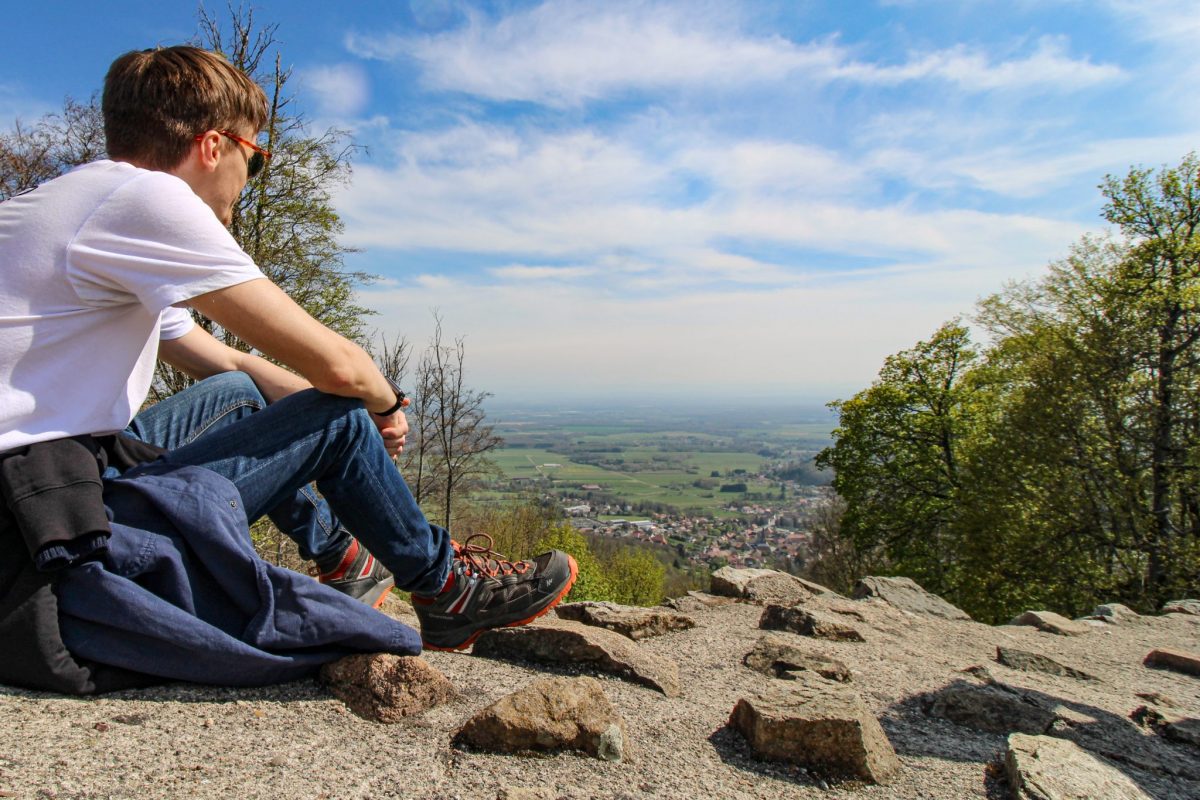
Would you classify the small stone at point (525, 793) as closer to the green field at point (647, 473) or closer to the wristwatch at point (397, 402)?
the wristwatch at point (397, 402)

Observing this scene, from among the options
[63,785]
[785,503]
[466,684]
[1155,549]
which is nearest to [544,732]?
[466,684]

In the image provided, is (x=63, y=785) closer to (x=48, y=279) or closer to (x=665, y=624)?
(x=48, y=279)

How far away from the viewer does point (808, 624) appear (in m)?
3.89

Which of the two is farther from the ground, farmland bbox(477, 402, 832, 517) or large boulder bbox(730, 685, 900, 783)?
large boulder bbox(730, 685, 900, 783)

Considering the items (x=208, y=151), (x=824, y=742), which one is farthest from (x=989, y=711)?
(x=208, y=151)

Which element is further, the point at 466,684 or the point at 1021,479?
the point at 1021,479

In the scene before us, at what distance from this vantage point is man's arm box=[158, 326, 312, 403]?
97.4 inches

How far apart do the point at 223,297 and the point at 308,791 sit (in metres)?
1.07

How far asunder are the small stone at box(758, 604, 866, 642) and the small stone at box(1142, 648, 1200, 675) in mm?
2141

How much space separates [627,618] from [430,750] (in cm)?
196

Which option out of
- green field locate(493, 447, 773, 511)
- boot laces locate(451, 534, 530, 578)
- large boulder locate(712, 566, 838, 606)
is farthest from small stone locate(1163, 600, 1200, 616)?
green field locate(493, 447, 773, 511)

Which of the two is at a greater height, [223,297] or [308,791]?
[223,297]

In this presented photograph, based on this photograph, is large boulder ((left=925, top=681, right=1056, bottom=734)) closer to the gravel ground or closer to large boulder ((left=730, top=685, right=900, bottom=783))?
the gravel ground

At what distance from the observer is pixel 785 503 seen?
5362 centimetres
